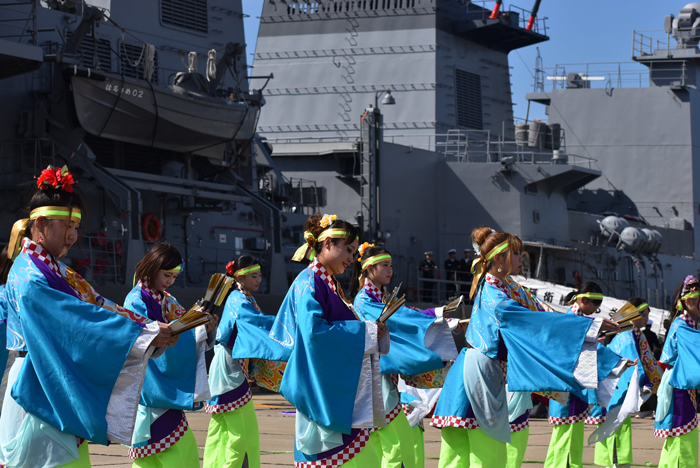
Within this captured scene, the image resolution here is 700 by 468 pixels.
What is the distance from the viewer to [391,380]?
6363mm

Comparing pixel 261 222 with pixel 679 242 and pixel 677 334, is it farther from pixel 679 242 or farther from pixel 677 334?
pixel 679 242

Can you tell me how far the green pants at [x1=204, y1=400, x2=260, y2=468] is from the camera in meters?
6.39

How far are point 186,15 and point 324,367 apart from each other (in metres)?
17.0

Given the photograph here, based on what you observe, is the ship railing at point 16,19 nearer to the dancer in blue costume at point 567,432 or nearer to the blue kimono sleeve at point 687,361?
the dancer in blue costume at point 567,432

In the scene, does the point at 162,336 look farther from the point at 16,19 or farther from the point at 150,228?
the point at 150,228

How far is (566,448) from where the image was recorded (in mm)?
6969

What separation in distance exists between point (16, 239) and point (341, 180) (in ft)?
69.1

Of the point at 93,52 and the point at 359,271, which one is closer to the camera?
the point at 359,271

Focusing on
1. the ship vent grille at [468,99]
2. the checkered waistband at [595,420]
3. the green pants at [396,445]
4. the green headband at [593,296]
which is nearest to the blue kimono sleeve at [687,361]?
the green headband at [593,296]

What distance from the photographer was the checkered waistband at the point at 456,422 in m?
5.41

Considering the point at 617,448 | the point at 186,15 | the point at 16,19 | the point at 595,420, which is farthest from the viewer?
the point at 186,15

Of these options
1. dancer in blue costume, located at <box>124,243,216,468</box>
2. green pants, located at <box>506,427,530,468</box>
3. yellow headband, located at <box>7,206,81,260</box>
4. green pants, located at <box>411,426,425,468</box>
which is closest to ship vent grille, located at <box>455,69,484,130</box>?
green pants, located at <box>411,426,425,468</box>

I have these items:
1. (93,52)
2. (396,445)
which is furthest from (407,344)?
(93,52)

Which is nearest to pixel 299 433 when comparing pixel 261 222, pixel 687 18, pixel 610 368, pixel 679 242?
pixel 610 368
